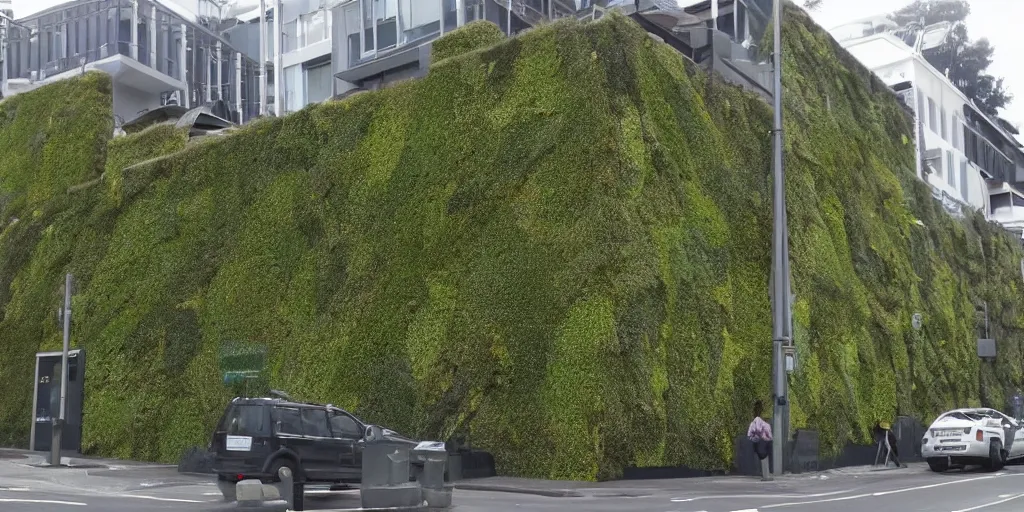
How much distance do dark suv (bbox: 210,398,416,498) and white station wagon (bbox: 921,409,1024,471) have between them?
13181 millimetres

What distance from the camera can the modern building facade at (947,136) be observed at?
46406 millimetres

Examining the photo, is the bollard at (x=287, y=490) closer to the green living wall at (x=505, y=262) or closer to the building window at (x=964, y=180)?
the green living wall at (x=505, y=262)

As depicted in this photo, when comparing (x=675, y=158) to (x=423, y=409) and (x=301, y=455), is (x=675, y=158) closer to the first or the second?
(x=423, y=409)

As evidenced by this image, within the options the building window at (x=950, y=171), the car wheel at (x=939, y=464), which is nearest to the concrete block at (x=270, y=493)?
the car wheel at (x=939, y=464)

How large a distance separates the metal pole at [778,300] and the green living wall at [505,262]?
1.07m

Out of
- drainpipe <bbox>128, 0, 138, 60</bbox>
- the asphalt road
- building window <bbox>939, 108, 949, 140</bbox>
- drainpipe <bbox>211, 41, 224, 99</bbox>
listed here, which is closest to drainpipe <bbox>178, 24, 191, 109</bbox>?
drainpipe <bbox>211, 41, 224, 99</bbox>

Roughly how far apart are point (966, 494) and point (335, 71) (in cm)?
2711

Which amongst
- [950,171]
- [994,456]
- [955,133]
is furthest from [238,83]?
[994,456]

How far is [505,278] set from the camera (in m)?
22.5

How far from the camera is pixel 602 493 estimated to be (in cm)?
1820

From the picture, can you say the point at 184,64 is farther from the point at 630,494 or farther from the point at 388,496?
the point at 388,496

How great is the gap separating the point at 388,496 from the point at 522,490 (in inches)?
195

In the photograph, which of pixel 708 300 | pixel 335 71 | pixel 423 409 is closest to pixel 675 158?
pixel 708 300

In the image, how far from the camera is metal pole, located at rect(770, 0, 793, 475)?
22.5 metres
